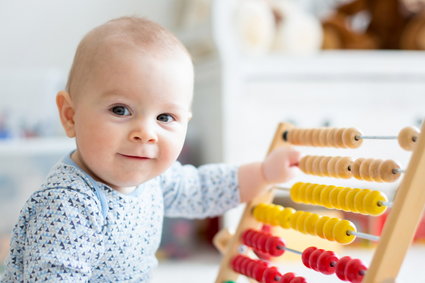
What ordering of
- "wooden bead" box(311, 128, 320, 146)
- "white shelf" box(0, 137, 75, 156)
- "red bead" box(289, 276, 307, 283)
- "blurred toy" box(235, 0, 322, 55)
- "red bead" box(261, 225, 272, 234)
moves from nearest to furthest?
"red bead" box(289, 276, 307, 283) → "wooden bead" box(311, 128, 320, 146) → "red bead" box(261, 225, 272, 234) → "white shelf" box(0, 137, 75, 156) → "blurred toy" box(235, 0, 322, 55)

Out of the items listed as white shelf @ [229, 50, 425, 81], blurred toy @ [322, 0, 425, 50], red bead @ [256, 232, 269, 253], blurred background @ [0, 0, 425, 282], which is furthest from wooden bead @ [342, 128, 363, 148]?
blurred toy @ [322, 0, 425, 50]

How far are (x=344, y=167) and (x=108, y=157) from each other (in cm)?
35

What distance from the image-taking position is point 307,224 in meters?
0.94

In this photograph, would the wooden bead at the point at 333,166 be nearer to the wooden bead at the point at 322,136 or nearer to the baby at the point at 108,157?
the wooden bead at the point at 322,136

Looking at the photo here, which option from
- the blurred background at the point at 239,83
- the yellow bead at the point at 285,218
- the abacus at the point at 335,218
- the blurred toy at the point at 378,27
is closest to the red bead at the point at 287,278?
the abacus at the point at 335,218

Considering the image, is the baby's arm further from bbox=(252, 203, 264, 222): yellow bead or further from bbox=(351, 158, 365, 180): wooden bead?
bbox=(351, 158, 365, 180): wooden bead

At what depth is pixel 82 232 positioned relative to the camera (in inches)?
30.4

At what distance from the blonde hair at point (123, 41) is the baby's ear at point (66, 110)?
1 cm

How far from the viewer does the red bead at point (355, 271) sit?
79 centimetres

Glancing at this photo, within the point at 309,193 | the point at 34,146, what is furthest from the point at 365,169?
the point at 34,146

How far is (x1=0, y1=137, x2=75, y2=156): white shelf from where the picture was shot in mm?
1782

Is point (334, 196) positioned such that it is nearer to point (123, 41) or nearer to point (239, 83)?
point (123, 41)

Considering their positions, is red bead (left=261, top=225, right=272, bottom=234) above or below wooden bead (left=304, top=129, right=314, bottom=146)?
below

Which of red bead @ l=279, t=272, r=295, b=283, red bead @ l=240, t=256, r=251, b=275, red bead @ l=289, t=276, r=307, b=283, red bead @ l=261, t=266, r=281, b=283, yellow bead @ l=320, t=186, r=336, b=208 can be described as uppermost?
yellow bead @ l=320, t=186, r=336, b=208
